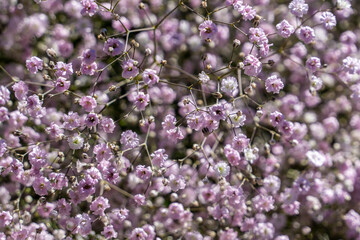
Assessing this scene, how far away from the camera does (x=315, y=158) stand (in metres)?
3.38

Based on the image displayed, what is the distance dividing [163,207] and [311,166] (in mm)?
1240

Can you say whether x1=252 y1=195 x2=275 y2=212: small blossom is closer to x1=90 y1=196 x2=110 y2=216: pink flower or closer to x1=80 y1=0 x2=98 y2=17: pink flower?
x1=90 y1=196 x2=110 y2=216: pink flower

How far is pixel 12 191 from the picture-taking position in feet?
10.4

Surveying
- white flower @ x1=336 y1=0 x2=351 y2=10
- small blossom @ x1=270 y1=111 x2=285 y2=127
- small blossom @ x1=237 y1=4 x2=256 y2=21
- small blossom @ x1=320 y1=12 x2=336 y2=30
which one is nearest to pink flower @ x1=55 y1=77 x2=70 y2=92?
small blossom @ x1=237 y1=4 x2=256 y2=21

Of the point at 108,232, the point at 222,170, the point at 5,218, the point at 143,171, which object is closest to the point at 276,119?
the point at 222,170

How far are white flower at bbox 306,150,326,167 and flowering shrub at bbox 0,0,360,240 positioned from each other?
2 cm

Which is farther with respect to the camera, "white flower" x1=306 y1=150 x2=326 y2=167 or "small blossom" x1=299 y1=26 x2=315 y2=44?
"white flower" x1=306 y1=150 x2=326 y2=167

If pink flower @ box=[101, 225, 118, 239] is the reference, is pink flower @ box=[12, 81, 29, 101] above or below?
above

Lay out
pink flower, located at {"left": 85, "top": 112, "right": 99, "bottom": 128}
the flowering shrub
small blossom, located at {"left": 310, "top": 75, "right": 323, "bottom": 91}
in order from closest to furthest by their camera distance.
A: pink flower, located at {"left": 85, "top": 112, "right": 99, "bottom": 128}, the flowering shrub, small blossom, located at {"left": 310, "top": 75, "right": 323, "bottom": 91}

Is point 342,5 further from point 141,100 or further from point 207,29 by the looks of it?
point 141,100

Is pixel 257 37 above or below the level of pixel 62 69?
above

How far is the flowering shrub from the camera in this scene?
267 centimetres

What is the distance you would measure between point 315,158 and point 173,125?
1.30m

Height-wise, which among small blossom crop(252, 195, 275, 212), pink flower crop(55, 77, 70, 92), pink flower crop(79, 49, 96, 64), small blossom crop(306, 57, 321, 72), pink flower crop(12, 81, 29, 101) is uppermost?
pink flower crop(79, 49, 96, 64)
